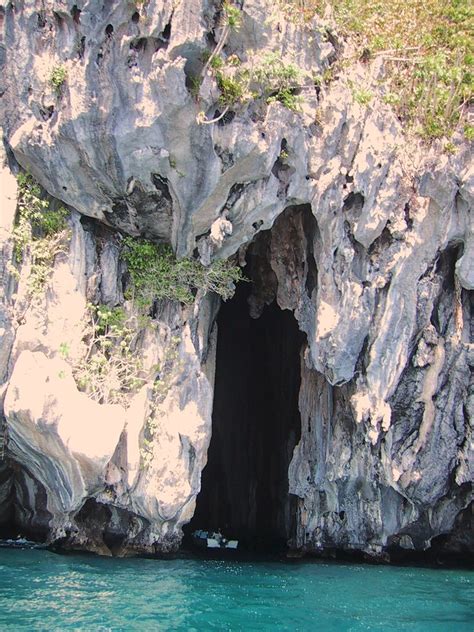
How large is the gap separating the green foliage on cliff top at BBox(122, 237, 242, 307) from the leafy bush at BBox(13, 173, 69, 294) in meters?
1.44

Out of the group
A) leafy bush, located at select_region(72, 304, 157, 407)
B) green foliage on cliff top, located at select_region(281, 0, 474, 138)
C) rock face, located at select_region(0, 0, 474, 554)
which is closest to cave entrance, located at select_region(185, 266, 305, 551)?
rock face, located at select_region(0, 0, 474, 554)

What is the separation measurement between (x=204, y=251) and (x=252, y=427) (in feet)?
36.0

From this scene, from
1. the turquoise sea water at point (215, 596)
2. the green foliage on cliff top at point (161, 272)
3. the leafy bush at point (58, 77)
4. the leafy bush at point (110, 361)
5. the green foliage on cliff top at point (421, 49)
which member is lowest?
the turquoise sea water at point (215, 596)

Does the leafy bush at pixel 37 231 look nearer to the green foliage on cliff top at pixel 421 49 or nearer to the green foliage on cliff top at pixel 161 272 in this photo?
the green foliage on cliff top at pixel 161 272

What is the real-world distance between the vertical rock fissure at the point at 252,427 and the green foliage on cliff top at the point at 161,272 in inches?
231

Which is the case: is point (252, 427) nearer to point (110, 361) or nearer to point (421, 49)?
point (110, 361)

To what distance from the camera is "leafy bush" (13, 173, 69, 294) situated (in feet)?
43.0

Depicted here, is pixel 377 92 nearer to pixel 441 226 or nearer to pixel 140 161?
pixel 441 226

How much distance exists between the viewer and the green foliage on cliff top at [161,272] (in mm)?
14195

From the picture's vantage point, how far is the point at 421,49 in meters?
14.5

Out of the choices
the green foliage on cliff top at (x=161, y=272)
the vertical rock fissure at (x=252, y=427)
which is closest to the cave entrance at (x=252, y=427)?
the vertical rock fissure at (x=252, y=427)

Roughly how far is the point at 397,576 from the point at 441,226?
24.5 ft

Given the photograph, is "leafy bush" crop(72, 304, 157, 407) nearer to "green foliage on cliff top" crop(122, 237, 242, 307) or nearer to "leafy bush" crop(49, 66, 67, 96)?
"green foliage on cliff top" crop(122, 237, 242, 307)

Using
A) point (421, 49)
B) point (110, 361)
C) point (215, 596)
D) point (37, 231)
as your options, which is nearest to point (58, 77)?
point (37, 231)
